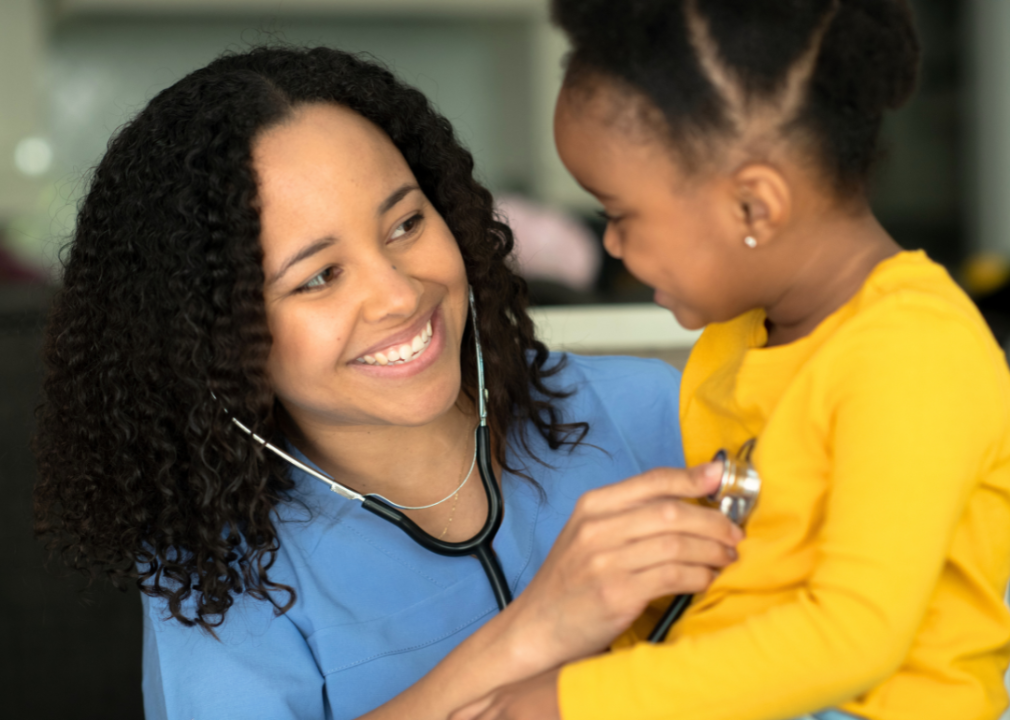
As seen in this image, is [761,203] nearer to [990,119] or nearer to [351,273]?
[351,273]

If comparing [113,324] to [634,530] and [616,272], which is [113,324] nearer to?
[634,530]

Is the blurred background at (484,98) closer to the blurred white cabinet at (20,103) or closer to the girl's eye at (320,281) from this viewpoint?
the blurred white cabinet at (20,103)

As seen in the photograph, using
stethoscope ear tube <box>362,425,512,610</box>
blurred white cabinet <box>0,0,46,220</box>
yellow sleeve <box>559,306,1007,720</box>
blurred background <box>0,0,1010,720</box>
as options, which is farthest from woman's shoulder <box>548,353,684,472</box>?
blurred white cabinet <box>0,0,46,220</box>

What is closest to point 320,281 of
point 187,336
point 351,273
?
point 351,273

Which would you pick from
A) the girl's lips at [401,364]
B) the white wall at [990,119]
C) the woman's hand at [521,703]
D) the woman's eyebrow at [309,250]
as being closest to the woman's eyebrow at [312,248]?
the woman's eyebrow at [309,250]

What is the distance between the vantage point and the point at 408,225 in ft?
3.80

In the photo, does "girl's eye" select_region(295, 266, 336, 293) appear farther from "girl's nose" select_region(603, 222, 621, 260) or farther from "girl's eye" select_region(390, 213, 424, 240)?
"girl's nose" select_region(603, 222, 621, 260)

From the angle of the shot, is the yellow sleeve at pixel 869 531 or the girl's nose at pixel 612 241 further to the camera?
the girl's nose at pixel 612 241

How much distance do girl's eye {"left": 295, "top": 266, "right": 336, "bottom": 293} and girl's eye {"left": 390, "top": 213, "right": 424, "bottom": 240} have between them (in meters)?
0.11

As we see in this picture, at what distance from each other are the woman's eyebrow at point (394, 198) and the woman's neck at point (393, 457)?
0.31m

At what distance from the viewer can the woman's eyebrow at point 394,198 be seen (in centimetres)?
108

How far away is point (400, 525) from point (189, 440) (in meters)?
0.29

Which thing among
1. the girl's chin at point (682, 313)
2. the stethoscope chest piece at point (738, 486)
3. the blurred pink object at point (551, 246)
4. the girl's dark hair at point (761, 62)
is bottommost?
the blurred pink object at point (551, 246)

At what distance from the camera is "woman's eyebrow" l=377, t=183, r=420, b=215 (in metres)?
1.08
